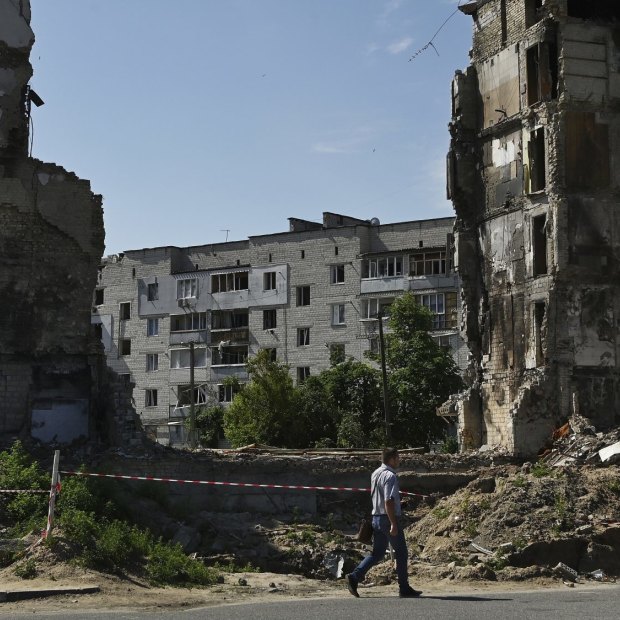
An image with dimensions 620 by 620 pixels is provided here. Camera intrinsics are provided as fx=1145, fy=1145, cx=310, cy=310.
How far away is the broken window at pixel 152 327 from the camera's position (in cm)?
6259

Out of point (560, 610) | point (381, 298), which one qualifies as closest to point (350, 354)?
point (381, 298)

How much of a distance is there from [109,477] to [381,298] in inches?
1474

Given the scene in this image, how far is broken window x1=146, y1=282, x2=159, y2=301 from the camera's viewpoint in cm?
6244

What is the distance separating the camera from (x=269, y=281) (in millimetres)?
A: 58750

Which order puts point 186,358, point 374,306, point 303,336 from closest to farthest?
1. point 374,306
2. point 303,336
3. point 186,358

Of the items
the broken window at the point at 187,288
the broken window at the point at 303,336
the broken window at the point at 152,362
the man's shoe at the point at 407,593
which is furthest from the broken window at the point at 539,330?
the broken window at the point at 152,362

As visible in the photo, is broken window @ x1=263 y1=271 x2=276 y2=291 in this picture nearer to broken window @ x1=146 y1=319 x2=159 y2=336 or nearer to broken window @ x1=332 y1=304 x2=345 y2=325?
broken window @ x1=332 y1=304 x2=345 y2=325

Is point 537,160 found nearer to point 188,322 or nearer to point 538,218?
point 538,218

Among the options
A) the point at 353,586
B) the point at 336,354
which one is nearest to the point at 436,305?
the point at 336,354

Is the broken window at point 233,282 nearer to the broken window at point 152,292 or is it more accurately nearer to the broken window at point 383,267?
the broken window at point 152,292

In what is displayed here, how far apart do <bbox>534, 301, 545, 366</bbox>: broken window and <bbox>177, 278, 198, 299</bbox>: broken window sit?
3512 centimetres

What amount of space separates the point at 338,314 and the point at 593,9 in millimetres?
29232

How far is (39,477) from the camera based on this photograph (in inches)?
727

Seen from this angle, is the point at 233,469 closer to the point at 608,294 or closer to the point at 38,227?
the point at 38,227
